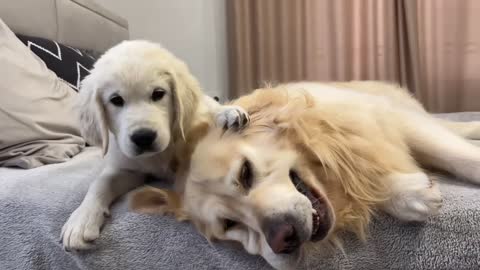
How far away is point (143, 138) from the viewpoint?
1003mm

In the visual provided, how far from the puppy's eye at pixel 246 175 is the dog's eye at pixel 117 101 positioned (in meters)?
0.37

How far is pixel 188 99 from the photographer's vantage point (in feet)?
3.70

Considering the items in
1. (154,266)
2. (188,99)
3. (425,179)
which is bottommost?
(154,266)

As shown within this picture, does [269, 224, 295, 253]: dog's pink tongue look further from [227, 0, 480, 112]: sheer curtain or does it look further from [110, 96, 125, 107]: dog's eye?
[227, 0, 480, 112]: sheer curtain

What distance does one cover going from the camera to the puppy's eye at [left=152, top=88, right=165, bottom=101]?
1080mm

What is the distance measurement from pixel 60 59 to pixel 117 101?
74 centimetres

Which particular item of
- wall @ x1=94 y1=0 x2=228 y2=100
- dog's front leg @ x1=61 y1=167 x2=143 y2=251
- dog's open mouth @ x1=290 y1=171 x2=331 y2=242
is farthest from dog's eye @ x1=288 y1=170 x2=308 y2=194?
wall @ x1=94 y1=0 x2=228 y2=100

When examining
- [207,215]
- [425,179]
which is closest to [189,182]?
[207,215]

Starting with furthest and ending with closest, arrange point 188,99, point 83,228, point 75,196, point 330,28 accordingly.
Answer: point 330,28, point 188,99, point 75,196, point 83,228

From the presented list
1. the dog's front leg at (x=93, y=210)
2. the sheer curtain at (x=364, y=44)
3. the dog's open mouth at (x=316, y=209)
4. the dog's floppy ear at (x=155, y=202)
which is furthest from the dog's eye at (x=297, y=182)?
the sheer curtain at (x=364, y=44)

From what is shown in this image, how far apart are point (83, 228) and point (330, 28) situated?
2.48 m

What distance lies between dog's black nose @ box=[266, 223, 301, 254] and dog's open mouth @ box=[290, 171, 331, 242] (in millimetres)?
43

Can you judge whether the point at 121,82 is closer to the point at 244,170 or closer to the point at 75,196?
the point at 75,196

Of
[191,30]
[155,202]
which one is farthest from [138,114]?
[191,30]
